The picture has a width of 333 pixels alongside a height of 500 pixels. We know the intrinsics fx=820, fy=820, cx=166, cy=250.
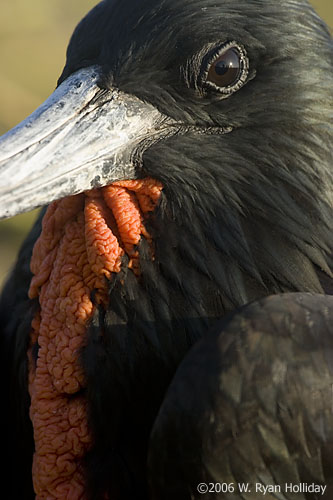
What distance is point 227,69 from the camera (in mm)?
2217

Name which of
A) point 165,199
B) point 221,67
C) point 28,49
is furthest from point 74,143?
point 28,49

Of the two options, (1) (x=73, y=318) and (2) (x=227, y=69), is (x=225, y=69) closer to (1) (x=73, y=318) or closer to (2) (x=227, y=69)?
(2) (x=227, y=69)

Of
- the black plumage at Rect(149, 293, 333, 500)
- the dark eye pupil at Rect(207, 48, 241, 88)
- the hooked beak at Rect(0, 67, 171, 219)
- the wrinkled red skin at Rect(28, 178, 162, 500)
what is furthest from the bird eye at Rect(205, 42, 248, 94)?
the black plumage at Rect(149, 293, 333, 500)

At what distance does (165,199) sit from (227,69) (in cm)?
40

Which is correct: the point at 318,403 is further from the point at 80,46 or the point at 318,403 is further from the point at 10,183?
the point at 80,46

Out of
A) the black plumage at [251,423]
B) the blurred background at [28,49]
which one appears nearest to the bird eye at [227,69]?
the black plumage at [251,423]

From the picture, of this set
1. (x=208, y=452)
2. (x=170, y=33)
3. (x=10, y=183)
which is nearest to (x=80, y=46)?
(x=170, y=33)

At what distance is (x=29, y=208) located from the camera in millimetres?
2182

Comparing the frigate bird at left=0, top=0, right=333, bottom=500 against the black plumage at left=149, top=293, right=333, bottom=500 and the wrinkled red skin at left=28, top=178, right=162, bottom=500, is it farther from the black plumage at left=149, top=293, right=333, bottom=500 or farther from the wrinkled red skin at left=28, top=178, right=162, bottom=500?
the black plumage at left=149, top=293, right=333, bottom=500

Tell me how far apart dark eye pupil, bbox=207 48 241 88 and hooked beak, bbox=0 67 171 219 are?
185mm

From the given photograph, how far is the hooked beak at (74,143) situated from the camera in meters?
2.16

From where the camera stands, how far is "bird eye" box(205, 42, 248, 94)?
221 centimetres

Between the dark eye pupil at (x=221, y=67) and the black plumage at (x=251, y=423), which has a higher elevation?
the dark eye pupil at (x=221, y=67)

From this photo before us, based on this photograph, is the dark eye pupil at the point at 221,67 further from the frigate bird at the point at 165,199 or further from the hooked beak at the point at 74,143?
the hooked beak at the point at 74,143
